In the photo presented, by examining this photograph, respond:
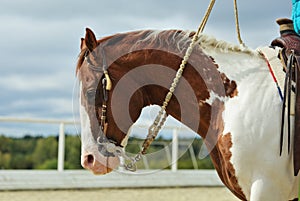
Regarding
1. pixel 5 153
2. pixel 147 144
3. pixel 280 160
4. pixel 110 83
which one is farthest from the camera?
pixel 5 153

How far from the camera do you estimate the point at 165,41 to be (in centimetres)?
294

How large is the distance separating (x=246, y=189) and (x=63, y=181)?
7.72 meters

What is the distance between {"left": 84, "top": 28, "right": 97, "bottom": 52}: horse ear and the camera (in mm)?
2875

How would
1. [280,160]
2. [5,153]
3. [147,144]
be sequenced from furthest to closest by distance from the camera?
[5,153]
[147,144]
[280,160]

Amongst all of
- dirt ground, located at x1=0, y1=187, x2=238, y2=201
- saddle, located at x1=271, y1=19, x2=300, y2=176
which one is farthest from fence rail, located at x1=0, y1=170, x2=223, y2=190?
saddle, located at x1=271, y1=19, x2=300, y2=176

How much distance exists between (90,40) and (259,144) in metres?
1.01

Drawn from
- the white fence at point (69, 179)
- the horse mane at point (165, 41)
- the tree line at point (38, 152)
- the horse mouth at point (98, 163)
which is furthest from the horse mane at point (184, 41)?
the tree line at point (38, 152)

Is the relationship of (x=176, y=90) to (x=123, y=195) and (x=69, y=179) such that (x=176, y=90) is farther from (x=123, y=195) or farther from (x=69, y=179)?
(x=69, y=179)

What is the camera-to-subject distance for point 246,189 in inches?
107

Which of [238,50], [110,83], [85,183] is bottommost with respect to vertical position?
[85,183]

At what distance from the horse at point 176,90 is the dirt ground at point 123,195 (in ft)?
19.1

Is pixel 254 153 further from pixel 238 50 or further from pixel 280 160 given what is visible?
pixel 238 50

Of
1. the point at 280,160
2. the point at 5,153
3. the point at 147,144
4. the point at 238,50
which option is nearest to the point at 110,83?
the point at 147,144

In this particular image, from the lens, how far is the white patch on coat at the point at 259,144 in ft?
8.68
